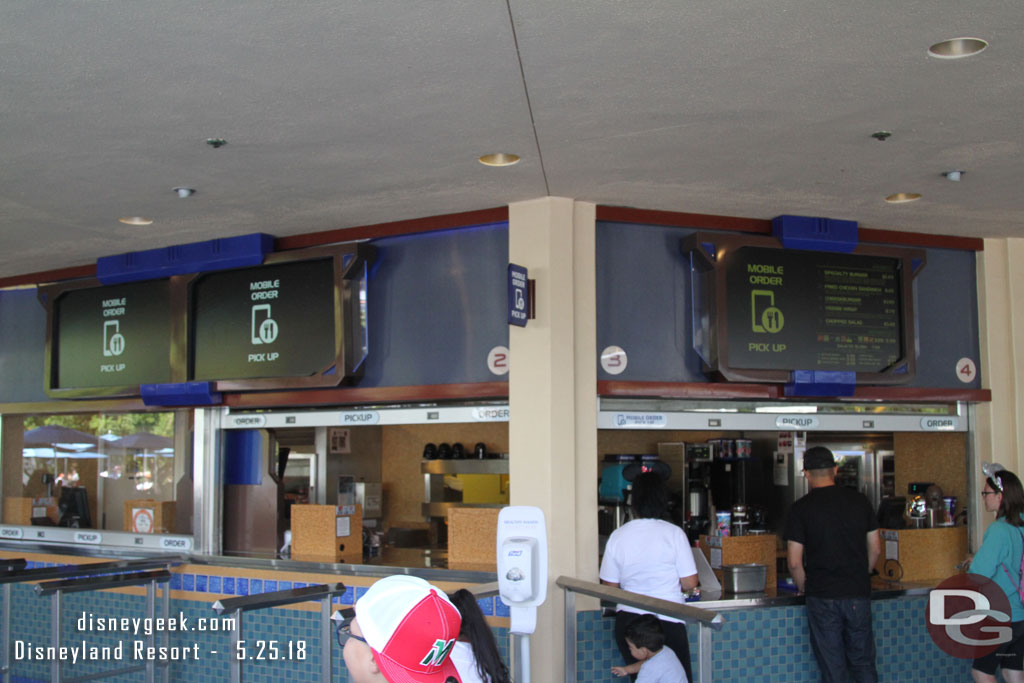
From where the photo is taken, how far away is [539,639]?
464 centimetres

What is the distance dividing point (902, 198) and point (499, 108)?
2385mm

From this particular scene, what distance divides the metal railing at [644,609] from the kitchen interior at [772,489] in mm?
992

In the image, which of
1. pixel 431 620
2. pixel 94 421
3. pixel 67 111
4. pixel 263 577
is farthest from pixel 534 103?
pixel 94 421

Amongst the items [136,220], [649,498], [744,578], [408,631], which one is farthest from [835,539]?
[136,220]

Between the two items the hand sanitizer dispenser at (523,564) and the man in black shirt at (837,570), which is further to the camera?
the man in black shirt at (837,570)

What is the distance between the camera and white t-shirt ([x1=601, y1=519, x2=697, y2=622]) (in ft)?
14.6

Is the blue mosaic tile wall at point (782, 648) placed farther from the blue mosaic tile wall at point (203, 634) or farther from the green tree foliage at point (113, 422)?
the green tree foliage at point (113, 422)

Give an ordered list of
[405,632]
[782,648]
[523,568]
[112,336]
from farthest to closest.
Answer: [112,336], [782,648], [523,568], [405,632]

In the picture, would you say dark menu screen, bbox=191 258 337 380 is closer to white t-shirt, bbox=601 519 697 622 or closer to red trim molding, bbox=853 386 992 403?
white t-shirt, bbox=601 519 697 622

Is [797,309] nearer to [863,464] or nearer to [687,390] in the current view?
[687,390]

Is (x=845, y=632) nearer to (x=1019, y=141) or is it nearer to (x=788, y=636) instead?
(x=788, y=636)

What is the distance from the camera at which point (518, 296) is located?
4773 mm

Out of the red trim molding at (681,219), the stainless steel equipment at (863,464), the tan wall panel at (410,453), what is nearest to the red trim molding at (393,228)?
the red trim molding at (681,219)

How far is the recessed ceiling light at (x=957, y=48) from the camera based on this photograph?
3074 millimetres
